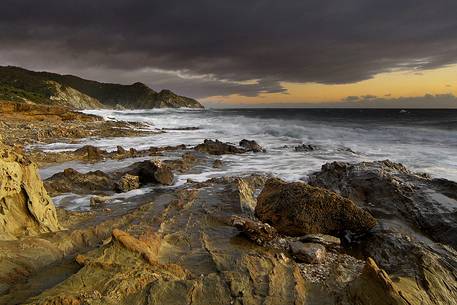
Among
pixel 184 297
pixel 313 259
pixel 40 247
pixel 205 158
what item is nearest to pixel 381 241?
pixel 313 259

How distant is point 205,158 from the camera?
61.0 ft

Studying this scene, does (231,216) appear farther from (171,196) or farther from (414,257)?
(414,257)

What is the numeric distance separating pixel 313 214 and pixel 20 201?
5427 mm

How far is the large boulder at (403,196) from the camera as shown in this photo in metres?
7.94

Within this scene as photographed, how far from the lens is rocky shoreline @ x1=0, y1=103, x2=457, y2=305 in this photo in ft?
13.4

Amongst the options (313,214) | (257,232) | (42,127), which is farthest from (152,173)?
(42,127)

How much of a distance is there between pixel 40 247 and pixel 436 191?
9476 mm

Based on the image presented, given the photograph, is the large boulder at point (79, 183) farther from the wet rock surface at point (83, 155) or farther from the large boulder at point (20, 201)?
the wet rock surface at point (83, 155)

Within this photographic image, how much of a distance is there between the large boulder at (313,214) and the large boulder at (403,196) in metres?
1.20

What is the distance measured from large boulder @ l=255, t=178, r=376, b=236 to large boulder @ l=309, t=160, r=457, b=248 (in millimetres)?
1196

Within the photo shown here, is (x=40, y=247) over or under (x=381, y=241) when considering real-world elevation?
over

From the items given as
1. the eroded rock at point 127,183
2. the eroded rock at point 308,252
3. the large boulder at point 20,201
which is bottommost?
the eroded rock at point 127,183

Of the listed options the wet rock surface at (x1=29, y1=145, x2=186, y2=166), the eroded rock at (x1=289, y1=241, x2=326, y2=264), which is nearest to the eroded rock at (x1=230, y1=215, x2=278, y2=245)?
the eroded rock at (x1=289, y1=241, x2=326, y2=264)


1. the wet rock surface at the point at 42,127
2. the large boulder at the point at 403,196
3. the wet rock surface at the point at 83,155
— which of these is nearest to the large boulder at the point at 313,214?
the large boulder at the point at 403,196
